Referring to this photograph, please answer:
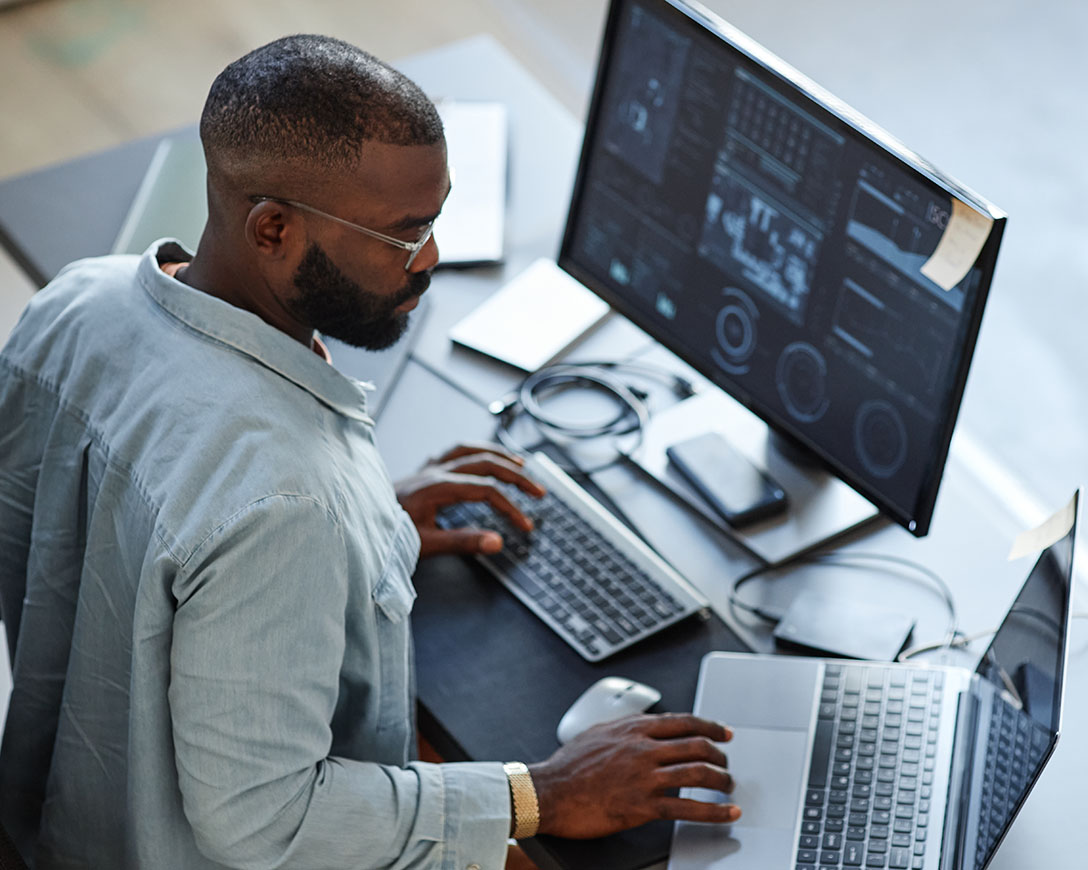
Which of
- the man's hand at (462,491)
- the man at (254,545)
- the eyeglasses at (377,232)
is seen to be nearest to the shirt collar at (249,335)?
the man at (254,545)

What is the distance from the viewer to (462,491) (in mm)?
1713

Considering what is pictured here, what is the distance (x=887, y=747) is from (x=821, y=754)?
6 cm

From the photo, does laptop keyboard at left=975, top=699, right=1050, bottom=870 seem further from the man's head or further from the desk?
the man's head

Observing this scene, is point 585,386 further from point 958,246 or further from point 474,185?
point 958,246

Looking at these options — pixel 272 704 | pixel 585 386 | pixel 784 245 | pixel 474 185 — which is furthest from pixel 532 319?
pixel 272 704

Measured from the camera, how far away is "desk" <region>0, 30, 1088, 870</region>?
1452 millimetres

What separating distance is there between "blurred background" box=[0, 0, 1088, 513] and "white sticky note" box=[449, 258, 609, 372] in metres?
1.45

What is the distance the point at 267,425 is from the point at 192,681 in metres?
0.23

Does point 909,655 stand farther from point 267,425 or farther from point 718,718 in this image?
point 267,425

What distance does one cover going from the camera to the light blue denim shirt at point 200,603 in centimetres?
120

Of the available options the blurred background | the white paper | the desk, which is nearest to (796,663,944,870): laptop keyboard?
the desk

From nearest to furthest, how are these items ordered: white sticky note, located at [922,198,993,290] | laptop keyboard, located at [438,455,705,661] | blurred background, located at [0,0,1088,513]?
white sticky note, located at [922,198,993,290], laptop keyboard, located at [438,455,705,661], blurred background, located at [0,0,1088,513]

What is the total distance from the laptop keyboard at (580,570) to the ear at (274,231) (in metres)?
0.51

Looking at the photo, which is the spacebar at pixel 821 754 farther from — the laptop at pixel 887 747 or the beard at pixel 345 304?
the beard at pixel 345 304
